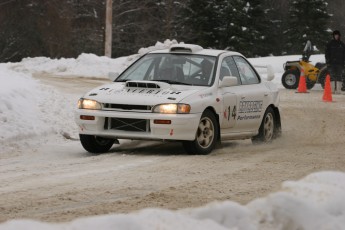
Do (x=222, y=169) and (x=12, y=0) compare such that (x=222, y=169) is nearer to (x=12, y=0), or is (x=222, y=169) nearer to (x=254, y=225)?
(x=254, y=225)

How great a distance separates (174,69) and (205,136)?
1161mm

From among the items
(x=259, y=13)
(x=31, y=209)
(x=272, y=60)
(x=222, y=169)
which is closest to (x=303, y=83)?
(x=272, y=60)

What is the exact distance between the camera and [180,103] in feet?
34.6

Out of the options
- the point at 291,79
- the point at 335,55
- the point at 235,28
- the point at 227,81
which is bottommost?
the point at 291,79

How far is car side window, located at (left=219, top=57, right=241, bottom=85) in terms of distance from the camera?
11.9 m

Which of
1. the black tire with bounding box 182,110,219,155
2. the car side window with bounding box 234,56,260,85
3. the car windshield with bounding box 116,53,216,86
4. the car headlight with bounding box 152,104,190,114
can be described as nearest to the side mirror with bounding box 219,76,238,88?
the car windshield with bounding box 116,53,216,86

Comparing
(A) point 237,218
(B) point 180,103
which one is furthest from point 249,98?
(A) point 237,218

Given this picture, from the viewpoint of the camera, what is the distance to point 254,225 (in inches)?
201

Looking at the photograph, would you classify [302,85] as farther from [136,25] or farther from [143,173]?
[136,25]

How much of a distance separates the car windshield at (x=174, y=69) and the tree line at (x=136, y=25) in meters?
49.1

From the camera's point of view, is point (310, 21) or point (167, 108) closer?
point (167, 108)

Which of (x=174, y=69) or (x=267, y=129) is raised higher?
(x=174, y=69)

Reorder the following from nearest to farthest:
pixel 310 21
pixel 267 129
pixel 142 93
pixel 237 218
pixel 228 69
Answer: pixel 237 218, pixel 142 93, pixel 228 69, pixel 267 129, pixel 310 21

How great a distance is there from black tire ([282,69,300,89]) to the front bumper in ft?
61.9
